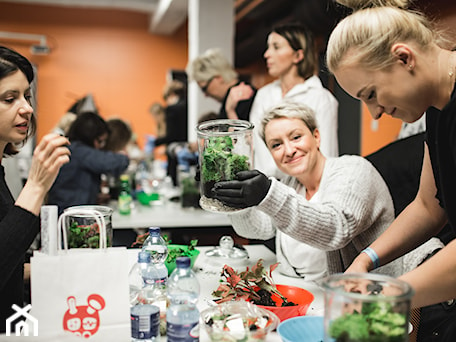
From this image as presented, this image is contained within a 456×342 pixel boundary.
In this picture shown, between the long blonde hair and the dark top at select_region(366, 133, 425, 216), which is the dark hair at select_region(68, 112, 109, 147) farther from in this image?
the long blonde hair

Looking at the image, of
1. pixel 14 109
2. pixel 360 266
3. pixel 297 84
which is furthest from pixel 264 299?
pixel 297 84

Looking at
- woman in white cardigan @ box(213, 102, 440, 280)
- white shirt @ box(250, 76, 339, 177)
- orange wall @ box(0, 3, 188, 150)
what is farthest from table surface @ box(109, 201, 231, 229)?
orange wall @ box(0, 3, 188, 150)

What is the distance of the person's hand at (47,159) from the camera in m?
1.16

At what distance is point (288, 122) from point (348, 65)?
2.28 ft

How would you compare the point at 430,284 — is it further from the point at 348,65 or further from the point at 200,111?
the point at 200,111

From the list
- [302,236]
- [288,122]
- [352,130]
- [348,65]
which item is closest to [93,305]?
[302,236]

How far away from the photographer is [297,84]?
3.05 m

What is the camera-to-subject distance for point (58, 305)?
3.50ft

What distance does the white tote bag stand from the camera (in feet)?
3.44

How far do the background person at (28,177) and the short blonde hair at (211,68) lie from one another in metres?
2.15

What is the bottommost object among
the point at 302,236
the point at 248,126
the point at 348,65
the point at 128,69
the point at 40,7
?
the point at 302,236

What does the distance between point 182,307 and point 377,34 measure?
858mm

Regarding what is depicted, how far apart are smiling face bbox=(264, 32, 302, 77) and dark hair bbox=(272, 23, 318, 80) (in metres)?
0.02

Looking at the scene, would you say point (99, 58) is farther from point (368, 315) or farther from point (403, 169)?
point (368, 315)
